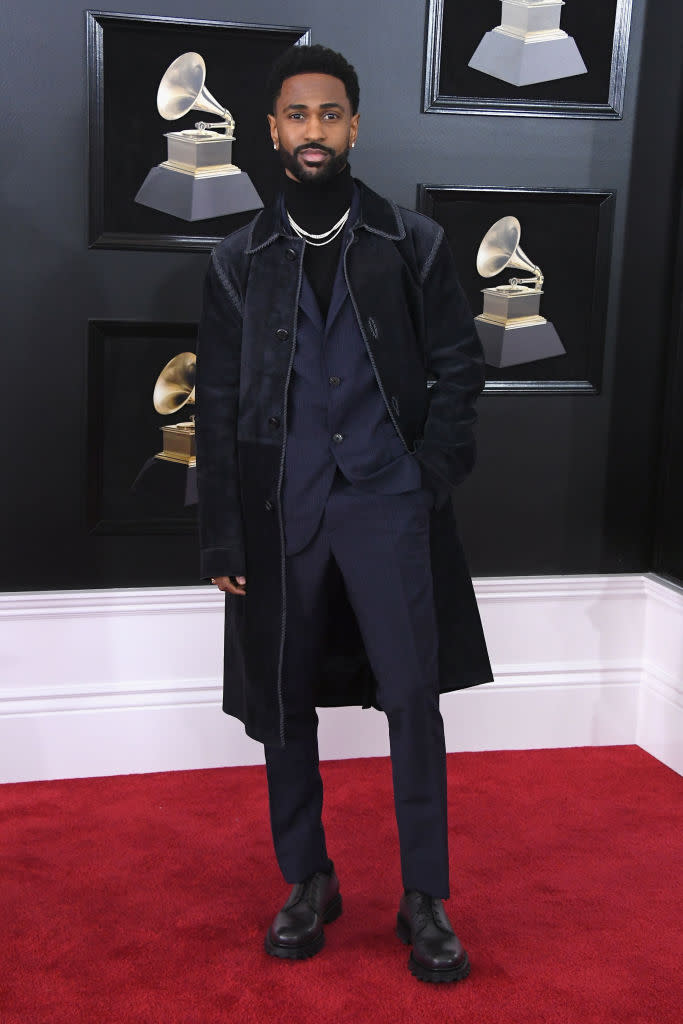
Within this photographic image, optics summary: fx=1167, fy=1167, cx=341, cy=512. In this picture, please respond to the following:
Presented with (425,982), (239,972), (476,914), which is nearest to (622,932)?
(476,914)

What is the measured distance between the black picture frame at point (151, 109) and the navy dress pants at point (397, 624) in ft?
3.94

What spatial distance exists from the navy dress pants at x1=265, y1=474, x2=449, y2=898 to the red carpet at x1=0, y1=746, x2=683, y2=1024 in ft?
0.85

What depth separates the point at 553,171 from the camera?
11.0ft

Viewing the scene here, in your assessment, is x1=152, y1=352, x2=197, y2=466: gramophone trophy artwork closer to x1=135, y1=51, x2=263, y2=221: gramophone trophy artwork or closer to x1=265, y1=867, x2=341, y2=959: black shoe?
x1=135, y1=51, x2=263, y2=221: gramophone trophy artwork

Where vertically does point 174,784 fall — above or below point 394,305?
below

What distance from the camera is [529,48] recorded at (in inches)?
129

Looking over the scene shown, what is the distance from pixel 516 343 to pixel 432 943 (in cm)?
176

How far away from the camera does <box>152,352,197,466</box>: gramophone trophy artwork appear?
10.7 feet

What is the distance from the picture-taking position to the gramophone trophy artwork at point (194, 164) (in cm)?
311

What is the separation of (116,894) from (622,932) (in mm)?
1150

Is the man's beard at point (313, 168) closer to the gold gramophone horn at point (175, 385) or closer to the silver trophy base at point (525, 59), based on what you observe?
the gold gramophone horn at point (175, 385)

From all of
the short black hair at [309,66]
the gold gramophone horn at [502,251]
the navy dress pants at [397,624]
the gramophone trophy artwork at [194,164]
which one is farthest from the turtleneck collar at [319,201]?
the gold gramophone horn at [502,251]

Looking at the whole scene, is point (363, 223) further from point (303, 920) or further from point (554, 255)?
point (303, 920)

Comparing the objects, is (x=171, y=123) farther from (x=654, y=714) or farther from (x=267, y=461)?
(x=654, y=714)
